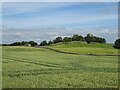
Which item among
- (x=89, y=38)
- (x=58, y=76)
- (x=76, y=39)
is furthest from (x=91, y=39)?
(x=58, y=76)

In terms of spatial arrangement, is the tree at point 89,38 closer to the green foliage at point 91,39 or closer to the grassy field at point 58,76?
the green foliage at point 91,39

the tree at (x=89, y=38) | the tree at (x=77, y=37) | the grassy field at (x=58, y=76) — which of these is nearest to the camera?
the grassy field at (x=58, y=76)

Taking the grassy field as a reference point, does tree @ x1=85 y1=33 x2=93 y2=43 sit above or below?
above

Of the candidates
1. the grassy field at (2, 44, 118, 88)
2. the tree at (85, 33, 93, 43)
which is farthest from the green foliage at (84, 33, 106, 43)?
the grassy field at (2, 44, 118, 88)

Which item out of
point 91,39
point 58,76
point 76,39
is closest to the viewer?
point 58,76

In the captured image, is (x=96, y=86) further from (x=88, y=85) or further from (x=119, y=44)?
(x=119, y=44)

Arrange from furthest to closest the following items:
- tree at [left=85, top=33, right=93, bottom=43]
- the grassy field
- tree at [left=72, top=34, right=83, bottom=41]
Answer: tree at [left=72, top=34, right=83, bottom=41] < tree at [left=85, top=33, right=93, bottom=43] < the grassy field

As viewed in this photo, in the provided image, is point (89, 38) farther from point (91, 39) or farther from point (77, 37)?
point (77, 37)

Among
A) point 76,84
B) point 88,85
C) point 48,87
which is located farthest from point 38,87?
point 88,85

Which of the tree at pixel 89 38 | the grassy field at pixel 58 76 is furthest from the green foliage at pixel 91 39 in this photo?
the grassy field at pixel 58 76

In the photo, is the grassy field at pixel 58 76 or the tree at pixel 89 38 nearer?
the grassy field at pixel 58 76

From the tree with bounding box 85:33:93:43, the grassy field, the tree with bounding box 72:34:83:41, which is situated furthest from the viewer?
the tree with bounding box 72:34:83:41

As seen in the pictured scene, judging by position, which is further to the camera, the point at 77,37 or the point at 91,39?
the point at 77,37

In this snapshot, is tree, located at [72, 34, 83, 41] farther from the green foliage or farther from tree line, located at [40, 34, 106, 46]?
the green foliage
